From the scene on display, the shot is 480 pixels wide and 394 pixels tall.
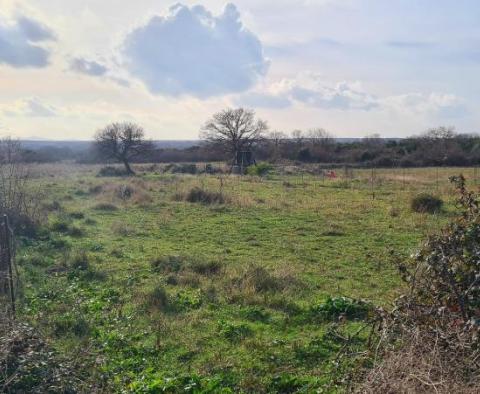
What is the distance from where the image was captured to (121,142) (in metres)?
49.9

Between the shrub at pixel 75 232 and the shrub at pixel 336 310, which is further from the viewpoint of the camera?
the shrub at pixel 75 232

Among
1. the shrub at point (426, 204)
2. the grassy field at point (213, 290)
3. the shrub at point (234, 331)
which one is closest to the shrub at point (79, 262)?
the grassy field at point (213, 290)

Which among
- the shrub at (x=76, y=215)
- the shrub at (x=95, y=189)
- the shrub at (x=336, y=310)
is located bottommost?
the shrub at (x=336, y=310)

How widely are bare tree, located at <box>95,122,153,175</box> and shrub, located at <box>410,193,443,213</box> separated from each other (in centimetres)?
3653

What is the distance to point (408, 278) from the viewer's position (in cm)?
514

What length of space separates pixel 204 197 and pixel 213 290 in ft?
42.4

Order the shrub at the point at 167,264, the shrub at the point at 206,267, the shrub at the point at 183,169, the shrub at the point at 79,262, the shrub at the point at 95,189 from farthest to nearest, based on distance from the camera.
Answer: the shrub at the point at 183,169 < the shrub at the point at 95,189 < the shrub at the point at 79,262 < the shrub at the point at 167,264 < the shrub at the point at 206,267

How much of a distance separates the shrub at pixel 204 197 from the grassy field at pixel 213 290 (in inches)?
112

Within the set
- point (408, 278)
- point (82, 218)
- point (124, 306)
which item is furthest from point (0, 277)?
point (82, 218)

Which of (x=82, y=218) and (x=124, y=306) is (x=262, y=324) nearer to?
(x=124, y=306)

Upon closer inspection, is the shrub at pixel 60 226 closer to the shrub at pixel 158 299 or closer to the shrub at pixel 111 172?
the shrub at pixel 158 299

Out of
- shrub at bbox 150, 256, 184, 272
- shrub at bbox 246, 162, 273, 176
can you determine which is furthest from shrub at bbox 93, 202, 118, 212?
shrub at bbox 246, 162, 273, 176

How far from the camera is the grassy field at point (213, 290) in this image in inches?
220

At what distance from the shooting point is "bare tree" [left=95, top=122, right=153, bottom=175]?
49.5 meters
